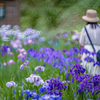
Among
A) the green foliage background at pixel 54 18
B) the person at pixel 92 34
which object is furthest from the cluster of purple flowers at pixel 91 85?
the green foliage background at pixel 54 18

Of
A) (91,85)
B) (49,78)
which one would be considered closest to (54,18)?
(49,78)

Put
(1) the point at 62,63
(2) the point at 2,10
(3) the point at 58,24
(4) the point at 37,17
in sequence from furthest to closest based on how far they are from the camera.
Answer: (4) the point at 37,17 → (3) the point at 58,24 → (2) the point at 2,10 → (1) the point at 62,63

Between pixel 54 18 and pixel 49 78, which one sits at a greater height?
pixel 49 78

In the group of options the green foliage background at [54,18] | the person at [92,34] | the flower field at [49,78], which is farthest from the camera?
the green foliage background at [54,18]

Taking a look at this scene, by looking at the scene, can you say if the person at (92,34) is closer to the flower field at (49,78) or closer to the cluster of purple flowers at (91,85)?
the flower field at (49,78)

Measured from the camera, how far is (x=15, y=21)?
873cm

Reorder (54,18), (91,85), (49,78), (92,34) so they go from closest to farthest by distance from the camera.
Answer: (91,85)
(49,78)
(92,34)
(54,18)

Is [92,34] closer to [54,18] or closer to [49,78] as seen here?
[49,78]

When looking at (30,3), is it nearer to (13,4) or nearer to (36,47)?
(13,4)

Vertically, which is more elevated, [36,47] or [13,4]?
[13,4]

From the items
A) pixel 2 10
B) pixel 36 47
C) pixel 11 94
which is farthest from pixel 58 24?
pixel 11 94

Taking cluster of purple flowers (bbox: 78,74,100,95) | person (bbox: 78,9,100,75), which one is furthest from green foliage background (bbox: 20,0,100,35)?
cluster of purple flowers (bbox: 78,74,100,95)

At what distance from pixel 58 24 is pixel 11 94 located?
9713 mm

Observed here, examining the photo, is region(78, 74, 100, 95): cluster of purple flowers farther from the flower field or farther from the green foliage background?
the green foliage background
